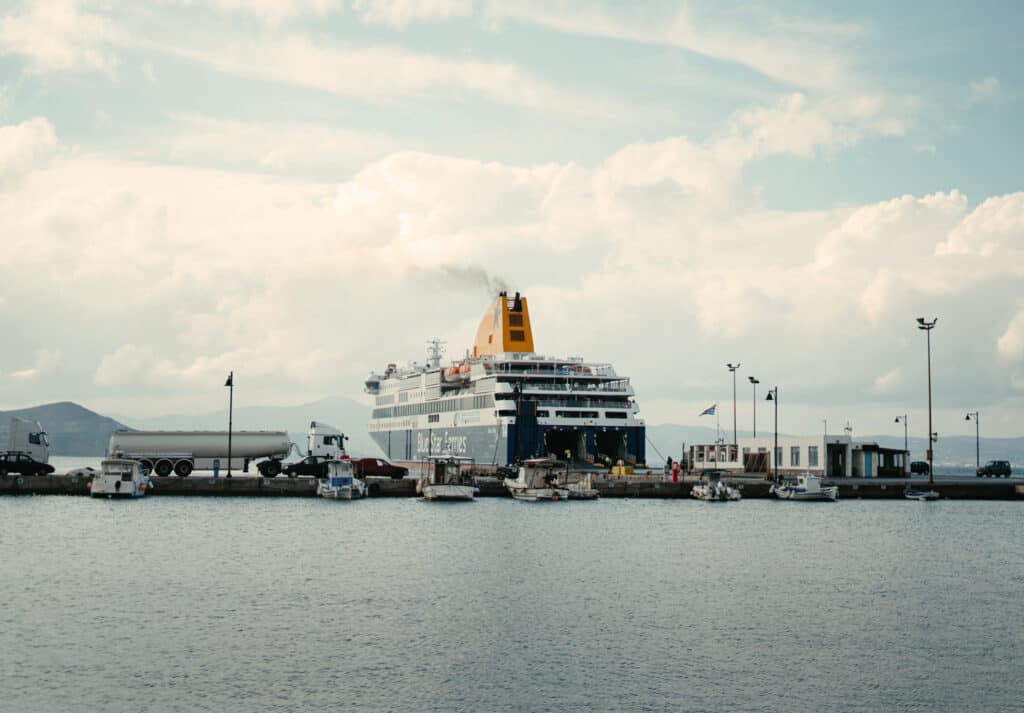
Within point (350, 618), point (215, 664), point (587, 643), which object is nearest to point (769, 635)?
point (587, 643)

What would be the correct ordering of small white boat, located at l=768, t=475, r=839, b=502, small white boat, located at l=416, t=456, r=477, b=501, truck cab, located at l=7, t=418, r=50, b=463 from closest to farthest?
small white boat, located at l=416, t=456, r=477, b=501 → small white boat, located at l=768, t=475, r=839, b=502 → truck cab, located at l=7, t=418, r=50, b=463

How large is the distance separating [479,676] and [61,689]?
10.1 meters

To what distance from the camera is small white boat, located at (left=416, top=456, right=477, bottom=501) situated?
3337 inches

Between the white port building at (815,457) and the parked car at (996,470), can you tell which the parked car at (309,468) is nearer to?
the white port building at (815,457)

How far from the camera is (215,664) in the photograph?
96.2 feet

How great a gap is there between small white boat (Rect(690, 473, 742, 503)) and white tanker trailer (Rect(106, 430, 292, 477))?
120ft

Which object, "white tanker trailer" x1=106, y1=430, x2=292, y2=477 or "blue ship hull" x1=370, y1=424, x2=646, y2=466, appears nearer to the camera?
"white tanker trailer" x1=106, y1=430, x2=292, y2=477

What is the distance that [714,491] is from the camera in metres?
89.2

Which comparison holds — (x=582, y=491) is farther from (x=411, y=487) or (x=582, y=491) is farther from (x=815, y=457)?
(x=815, y=457)

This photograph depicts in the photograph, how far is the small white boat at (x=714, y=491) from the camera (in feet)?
292

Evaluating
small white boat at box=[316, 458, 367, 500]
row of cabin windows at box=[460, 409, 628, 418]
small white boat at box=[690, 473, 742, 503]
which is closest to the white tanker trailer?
small white boat at box=[316, 458, 367, 500]

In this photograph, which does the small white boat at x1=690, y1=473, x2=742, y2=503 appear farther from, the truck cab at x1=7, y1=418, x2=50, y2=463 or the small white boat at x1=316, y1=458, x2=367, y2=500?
the truck cab at x1=7, y1=418, x2=50, y2=463

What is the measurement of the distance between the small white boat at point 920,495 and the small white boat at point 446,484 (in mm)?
35895

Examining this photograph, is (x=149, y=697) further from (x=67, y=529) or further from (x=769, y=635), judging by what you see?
(x=67, y=529)
